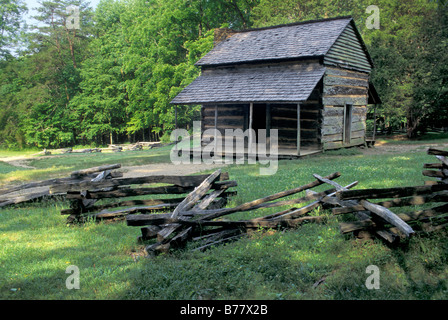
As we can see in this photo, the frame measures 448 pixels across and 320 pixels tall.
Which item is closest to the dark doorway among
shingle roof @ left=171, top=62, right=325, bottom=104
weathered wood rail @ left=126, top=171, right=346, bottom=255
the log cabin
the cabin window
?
the log cabin

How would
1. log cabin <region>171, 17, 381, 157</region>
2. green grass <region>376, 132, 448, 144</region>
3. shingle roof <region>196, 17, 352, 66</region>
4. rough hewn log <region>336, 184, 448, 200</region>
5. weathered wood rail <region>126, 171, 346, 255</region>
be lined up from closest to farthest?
rough hewn log <region>336, 184, 448, 200</region>, weathered wood rail <region>126, 171, 346, 255</region>, log cabin <region>171, 17, 381, 157</region>, shingle roof <region>196, 17, 352, 66</region>, green grass <region>376, 132, 448, 144</region>

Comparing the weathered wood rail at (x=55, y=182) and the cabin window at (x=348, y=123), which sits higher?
the cabin window at (x=348, y=123)

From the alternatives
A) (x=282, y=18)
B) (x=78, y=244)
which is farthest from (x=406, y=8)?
(x=78, y=244)

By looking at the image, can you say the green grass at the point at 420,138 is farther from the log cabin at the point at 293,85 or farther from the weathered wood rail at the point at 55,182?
the weathered wood rail at the point at 55,182

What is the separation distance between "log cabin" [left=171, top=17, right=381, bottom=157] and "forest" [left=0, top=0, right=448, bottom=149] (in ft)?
39.9

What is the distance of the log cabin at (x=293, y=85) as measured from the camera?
15742 millimetres

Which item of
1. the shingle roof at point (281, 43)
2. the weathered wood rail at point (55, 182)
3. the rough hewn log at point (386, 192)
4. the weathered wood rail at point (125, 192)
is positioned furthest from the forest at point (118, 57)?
the rough hewn log at point (386, 192)

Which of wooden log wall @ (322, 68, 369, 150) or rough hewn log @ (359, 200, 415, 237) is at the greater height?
wooden log wall @ (322, 68, 369, 150)

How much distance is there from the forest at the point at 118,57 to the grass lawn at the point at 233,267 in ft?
87.8

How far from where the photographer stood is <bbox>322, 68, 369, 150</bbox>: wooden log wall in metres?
16.6

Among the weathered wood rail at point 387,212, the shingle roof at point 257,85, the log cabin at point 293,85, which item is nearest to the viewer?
the weathered wood rail at point 387,212

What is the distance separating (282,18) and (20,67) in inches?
1144

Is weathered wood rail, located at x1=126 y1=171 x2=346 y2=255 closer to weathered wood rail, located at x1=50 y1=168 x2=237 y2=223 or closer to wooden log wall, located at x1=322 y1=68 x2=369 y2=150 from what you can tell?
weathered wood rail, located at x1=50 y1=168 x2=237 y2=223

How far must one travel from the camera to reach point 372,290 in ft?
12.3
